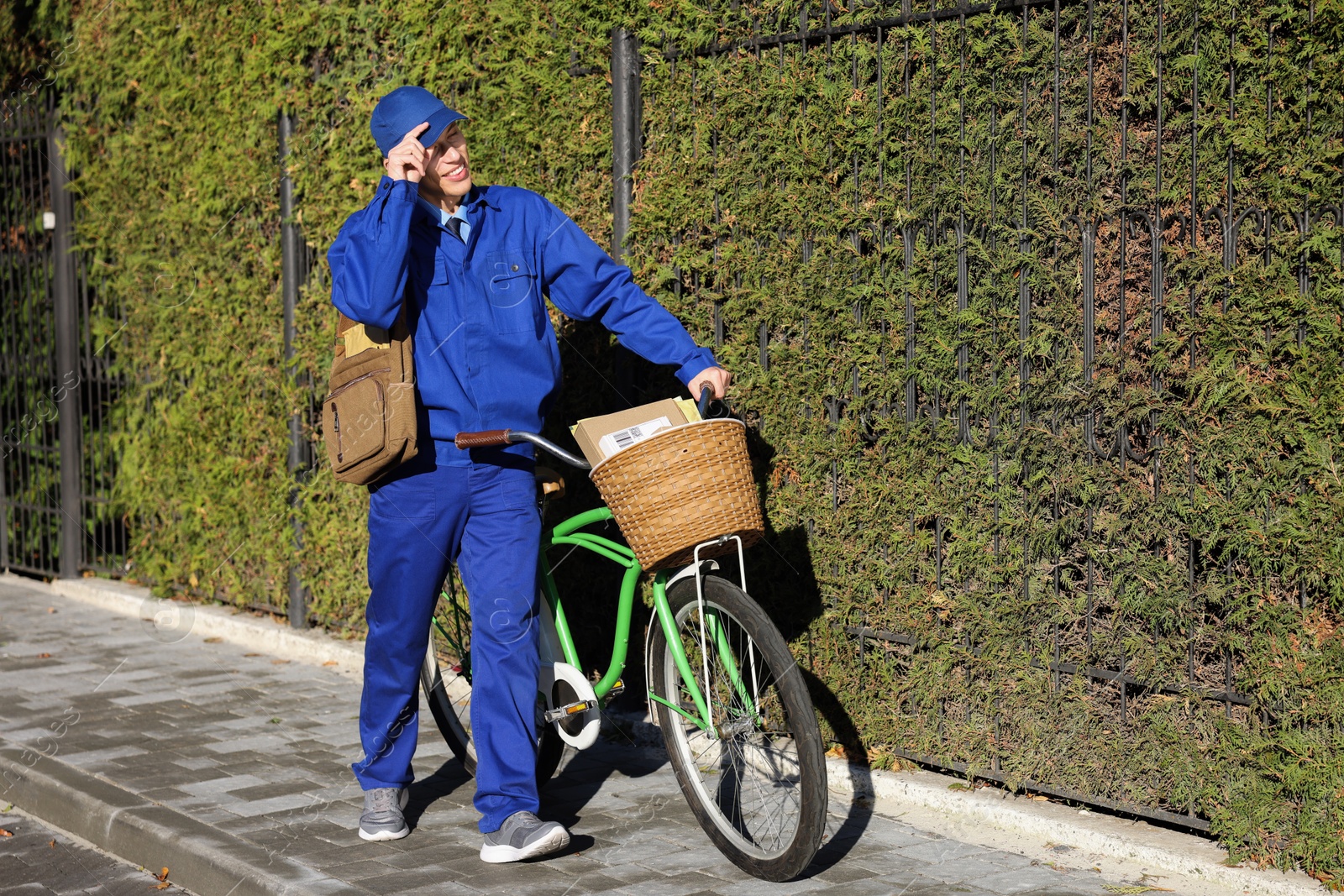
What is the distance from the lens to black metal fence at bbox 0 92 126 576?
Result: 9711 millimetres

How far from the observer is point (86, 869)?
500 centimetres

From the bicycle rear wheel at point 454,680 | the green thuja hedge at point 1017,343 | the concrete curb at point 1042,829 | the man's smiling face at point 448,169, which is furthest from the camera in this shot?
the bicycle rear wheel at point 454,680

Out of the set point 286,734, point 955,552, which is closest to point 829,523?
point 955,552

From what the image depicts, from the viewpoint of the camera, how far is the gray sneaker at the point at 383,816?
16.1 ft

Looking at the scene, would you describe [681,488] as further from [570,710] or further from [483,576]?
[570,710]

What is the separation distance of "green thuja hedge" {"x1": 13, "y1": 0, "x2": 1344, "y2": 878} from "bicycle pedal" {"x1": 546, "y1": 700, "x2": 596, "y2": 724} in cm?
101

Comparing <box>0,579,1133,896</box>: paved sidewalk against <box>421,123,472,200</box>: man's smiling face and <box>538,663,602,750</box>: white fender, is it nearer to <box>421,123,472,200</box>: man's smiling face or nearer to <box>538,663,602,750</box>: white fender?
<box>538,663,602,750</box>: white fender

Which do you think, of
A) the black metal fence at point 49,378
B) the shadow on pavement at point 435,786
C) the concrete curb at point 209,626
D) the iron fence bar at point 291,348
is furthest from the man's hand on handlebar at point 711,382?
the black metal fence at point 49,378

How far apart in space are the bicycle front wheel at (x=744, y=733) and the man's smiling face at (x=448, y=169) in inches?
56.8

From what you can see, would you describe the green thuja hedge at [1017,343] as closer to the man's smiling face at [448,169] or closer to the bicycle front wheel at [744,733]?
the bicycle front wheel at [744,733]

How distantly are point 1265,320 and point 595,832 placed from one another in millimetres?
2614

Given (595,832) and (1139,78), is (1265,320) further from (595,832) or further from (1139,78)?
(595,832)

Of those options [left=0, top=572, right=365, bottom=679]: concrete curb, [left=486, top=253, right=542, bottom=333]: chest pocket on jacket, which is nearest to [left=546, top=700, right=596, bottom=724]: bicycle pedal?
[left=486, top=253, right=542, bottom=333]: chest pocket on jacket

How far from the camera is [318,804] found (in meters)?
5.29
